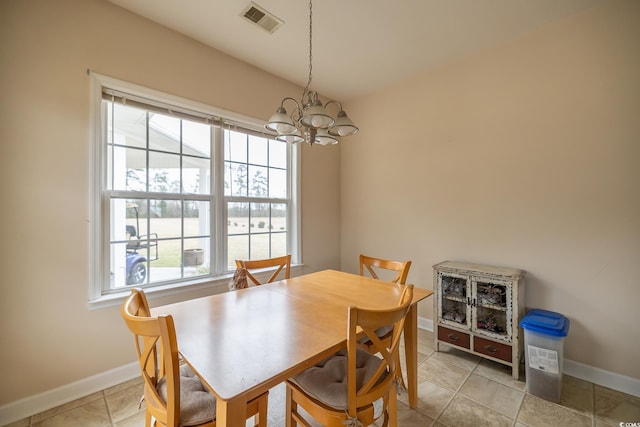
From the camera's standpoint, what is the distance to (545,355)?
181 cm

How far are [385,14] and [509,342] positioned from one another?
2697mm

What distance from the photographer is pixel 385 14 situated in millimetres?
2018

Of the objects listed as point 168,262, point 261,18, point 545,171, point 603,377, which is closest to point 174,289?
point 168,262

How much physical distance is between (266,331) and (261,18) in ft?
7.27

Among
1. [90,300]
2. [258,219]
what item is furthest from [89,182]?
[258,219]

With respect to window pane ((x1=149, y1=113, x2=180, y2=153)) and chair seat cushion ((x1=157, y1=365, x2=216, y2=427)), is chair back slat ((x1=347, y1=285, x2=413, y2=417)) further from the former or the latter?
window pane ((x1=149, y1=113, x2=180, y2=153))

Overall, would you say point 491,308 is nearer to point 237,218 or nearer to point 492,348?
point 492,348

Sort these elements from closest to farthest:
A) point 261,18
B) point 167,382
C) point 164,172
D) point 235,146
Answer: point 167,382, point 261,18, point 164,172, point 235,146

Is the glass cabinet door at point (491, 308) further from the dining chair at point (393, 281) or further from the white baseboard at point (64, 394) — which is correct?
the white baseboard at point (64, 394)

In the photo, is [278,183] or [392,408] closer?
[392,408]

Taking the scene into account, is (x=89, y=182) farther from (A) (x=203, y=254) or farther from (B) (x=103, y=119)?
(A) (x=203, y=254)

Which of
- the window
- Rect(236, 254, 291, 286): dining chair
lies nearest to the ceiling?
the window

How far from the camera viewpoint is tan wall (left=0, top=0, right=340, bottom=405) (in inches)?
62.9

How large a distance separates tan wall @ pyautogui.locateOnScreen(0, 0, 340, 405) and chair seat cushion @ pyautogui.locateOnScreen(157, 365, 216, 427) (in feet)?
3.69
